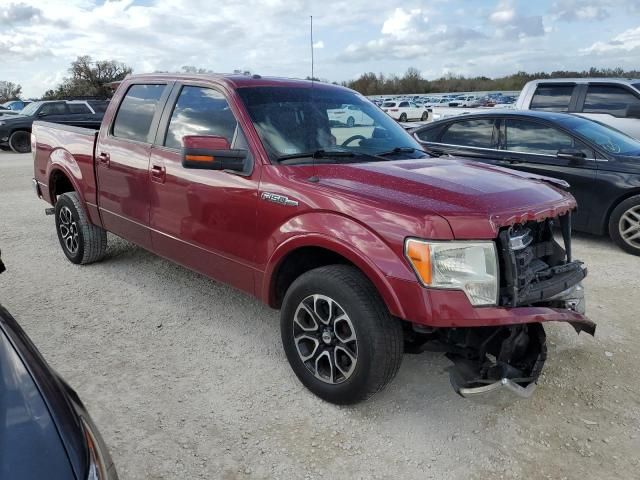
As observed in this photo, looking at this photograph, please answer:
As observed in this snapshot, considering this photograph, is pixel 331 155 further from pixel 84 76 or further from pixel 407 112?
pixel 84 76

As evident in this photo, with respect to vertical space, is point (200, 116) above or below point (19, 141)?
above

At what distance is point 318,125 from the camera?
3.73 metres

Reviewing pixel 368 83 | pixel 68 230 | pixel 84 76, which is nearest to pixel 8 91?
pixel 84 76

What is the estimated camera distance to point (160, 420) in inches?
119

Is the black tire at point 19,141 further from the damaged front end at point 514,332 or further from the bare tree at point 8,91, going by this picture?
the bare tree at point 8,91

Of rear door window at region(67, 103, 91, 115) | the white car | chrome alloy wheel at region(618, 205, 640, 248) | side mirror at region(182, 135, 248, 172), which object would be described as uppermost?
rear door window at region(67, 103, 91, 115)

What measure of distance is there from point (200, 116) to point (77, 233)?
233 centimetres

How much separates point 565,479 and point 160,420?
212cm

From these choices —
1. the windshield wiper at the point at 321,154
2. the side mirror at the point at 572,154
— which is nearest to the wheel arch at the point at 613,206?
the side mirror at the point at 572,154

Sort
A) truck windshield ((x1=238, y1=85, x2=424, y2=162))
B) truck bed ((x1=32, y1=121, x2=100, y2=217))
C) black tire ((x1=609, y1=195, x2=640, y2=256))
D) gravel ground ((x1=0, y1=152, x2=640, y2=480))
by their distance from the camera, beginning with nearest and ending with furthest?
gravel ground ((x1=0, y1=152, x2=640, y2=480)) → truck windshield ((x1=238, y1=85, x2=424, y2=162)) → truck bed ((x1=32, y1=121, x2=100, y2=217)) → black tire ((x1=609, y1=195, x2=640, y2=256))

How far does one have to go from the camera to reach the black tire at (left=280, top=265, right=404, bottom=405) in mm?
2797

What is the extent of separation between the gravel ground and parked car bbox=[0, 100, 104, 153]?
14840 mm

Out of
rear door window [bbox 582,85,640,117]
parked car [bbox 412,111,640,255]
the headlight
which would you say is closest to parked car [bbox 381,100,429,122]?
rear door window [bbox 582,85,640,117]

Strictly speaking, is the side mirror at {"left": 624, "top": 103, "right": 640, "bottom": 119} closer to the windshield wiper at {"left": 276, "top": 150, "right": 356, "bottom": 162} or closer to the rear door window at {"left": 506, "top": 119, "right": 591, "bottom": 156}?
the rear door window at {"left": 506, "top": 119, "right": 591, "bottom": 156}
